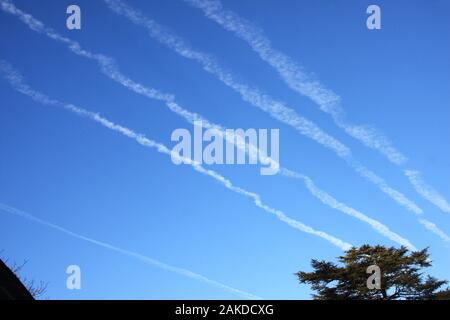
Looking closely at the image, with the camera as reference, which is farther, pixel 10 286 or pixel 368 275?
pixel 368 275

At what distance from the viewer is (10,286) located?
15.2 meters

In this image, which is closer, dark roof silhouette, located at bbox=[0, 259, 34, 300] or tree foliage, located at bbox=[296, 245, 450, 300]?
dark roof silhouette, located at bbox=[0, 259, 34, 300]

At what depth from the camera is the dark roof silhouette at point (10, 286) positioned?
14.7m

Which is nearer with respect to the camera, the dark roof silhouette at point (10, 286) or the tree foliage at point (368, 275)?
the dark roof silhouette at point (10, 286)

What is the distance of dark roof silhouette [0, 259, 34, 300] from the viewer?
48.3 feet
